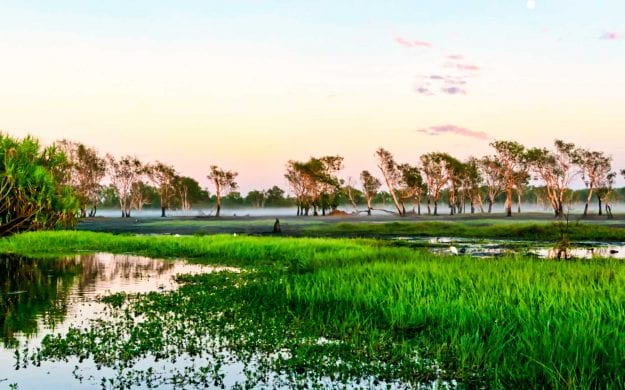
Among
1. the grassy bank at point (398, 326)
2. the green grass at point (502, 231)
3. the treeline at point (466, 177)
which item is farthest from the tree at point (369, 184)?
the grassy bank at point (398, 326)

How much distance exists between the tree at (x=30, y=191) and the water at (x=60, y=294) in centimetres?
497

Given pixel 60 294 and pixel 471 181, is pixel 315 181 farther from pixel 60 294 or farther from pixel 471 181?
pixel 60 294

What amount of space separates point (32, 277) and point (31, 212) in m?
16.1

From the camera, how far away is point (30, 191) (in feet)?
121

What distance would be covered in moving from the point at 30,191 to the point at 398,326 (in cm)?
3107

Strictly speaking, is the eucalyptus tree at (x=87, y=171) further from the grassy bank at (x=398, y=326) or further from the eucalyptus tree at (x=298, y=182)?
the grassy bank at (x=398, y=326)

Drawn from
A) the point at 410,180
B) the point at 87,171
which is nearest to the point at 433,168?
the point at 410,180

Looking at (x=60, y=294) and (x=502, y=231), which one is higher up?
(x=60, y=294)

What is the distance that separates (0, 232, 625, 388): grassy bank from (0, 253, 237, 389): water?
30.6 inches

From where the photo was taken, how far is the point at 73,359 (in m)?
11.2

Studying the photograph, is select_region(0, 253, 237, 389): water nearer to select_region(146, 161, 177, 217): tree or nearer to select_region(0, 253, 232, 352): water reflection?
select_region(0, 253, 232, 352): water reflection

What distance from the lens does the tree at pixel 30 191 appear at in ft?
114

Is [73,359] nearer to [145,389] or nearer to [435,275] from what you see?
[145,389]

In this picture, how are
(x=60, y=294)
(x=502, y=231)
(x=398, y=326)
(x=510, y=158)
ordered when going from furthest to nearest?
1. (x=510, y=158)
2. (x=502, y=231)
3. (x=60, y=294)
4. (x=398, y=326)
